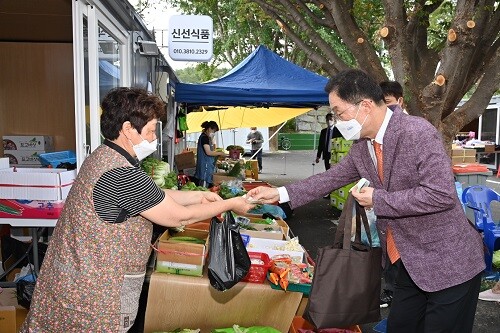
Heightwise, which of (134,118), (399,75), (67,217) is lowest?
(67,217)

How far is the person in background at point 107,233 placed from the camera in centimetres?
199

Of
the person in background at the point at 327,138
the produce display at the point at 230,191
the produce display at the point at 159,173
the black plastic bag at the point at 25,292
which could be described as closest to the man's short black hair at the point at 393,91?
the produce display at the point at 159,173

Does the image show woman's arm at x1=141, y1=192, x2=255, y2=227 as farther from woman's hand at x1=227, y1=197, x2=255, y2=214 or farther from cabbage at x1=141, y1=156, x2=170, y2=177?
cabbage at x1=141, y1=156, x2=170, y2=177

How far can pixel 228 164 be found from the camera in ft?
35.0

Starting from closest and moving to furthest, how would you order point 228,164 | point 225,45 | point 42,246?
point 42,246, point 228,164, point 225,45

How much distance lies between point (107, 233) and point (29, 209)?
1.75m

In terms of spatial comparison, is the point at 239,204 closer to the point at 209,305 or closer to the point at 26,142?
the point at 209,305

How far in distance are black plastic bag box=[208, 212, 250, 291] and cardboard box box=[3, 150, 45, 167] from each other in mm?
3242

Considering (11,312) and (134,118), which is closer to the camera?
(134,118)

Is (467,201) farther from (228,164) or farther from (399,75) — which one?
(228,164)

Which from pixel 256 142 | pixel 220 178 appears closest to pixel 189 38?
pixel 220 178

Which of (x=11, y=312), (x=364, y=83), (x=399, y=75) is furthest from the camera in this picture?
(x=399, y=75)

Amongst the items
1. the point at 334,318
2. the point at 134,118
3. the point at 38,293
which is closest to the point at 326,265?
the point at 334,318

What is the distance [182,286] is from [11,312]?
1.23 m
